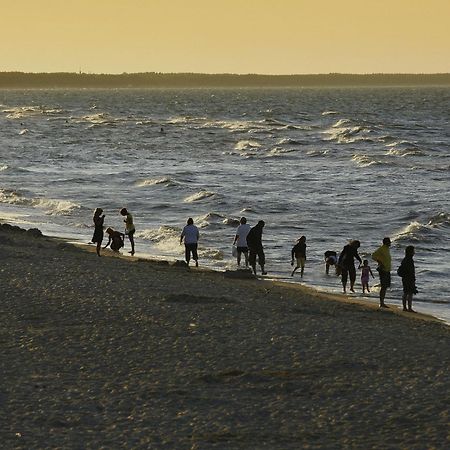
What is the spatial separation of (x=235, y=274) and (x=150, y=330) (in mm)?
7689

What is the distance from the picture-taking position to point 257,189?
175 feet

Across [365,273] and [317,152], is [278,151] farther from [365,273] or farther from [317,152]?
[365,273]

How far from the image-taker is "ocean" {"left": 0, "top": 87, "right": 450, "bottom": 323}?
3291cm

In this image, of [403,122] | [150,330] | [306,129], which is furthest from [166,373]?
[403,122]

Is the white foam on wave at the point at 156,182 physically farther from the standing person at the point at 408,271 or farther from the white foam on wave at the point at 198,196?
the standing person at the point at 408,271

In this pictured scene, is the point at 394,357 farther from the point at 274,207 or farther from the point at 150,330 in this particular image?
the point at 274,207

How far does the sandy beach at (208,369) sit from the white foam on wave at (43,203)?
21188mm

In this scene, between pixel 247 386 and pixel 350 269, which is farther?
pixel 350 269

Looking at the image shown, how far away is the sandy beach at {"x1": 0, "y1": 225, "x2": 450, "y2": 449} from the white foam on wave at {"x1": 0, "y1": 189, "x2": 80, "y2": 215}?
834 inches

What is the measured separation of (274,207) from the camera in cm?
4522

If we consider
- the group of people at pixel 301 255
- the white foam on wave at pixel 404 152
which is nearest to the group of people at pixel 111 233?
the group of people at pixel 301 255

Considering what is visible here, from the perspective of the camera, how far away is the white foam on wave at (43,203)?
42.4 meters

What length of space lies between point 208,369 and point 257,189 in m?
39.0

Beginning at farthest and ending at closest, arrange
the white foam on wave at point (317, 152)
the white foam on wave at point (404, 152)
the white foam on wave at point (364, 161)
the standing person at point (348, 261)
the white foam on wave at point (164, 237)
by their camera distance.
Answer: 1. the white foam on wave at point (317, 152)
2. the white foam on wave at point (404, 152)
3. the white foam on wave at point (364, 161)
4. the white foam on wave at point (164, 237)
5. the standing person at point (348, 261)
